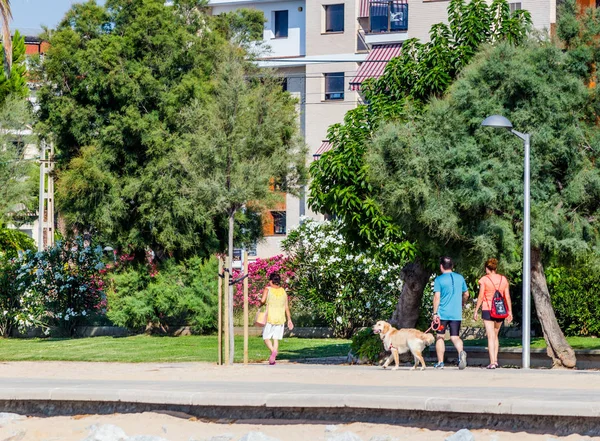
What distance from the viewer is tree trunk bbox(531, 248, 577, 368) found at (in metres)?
22.0

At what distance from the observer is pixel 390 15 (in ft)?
177

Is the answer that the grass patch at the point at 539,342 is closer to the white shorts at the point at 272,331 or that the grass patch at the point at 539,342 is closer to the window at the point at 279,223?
the white shorts at the point at 272,331

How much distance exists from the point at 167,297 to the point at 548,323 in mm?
14728

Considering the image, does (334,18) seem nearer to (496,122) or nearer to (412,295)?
(412,295)

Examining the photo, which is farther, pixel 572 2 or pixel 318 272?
pixel 318 272

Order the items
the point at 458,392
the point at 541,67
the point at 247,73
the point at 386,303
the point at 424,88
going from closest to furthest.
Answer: the point at 458,392 < the point at 541,67 < the point at 424,88 < the point at 386,303 < the point at 247,73

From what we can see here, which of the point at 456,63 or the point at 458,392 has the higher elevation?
A: the point at 456,63

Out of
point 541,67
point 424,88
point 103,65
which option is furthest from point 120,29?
point 541,67

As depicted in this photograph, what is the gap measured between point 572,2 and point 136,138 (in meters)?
16.4

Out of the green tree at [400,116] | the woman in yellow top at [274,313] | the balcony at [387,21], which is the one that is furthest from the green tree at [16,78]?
the woman in yellow top at [274,313]

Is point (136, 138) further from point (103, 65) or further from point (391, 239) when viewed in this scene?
point (391, 239)

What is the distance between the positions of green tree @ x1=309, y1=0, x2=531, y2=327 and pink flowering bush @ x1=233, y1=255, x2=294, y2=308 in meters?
11.3

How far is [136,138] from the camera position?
35719 millimetres

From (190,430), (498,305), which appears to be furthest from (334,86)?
(190,430)
